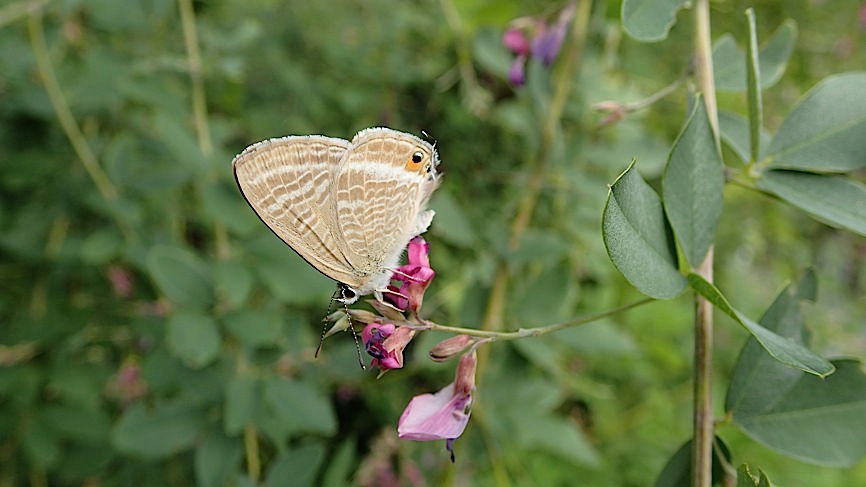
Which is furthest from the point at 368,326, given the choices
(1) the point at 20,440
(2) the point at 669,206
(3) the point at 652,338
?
(3) the point at 652,338

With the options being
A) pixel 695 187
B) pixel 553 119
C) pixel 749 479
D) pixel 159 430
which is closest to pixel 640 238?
pixel 695 187

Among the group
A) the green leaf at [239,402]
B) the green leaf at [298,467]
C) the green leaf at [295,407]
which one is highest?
the green leaf at [239,402]

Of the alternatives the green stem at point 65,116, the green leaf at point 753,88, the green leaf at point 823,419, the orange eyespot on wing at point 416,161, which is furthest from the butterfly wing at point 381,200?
the green stem at point 65,116

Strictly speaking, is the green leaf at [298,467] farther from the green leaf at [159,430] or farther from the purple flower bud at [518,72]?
the purple flower bud at [518,72]

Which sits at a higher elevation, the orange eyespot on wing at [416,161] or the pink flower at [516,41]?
the orange eyespot on wing at [416,161]

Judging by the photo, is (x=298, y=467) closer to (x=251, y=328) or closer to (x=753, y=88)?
(x=251, y=328)

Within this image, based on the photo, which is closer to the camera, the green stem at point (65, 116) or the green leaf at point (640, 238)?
the green leaf at point (640, 238)

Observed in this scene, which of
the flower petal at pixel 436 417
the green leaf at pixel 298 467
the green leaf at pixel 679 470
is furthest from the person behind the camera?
the green leaf at pixel 298 467

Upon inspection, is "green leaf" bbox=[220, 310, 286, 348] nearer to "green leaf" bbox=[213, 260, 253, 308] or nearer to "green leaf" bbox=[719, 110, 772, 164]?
"green leaf" bbox=[213, 260, 253, 308]
